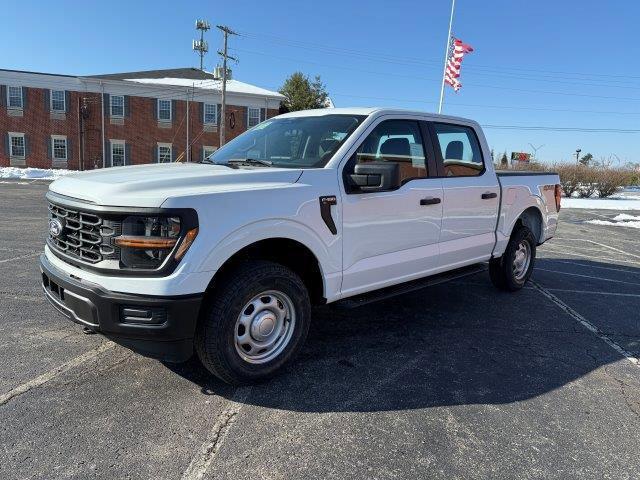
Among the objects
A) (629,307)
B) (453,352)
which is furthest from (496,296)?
(453,352)

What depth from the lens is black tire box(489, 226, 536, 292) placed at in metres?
6.00

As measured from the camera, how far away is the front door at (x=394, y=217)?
3820 mm

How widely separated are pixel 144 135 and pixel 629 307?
3398 centimetres

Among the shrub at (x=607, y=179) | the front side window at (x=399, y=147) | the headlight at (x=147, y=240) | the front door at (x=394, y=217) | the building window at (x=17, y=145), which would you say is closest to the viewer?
the headlight at (x=147, y=240)

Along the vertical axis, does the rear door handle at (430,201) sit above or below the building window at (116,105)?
below

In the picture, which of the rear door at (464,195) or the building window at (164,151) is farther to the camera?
the building window at (164,151)

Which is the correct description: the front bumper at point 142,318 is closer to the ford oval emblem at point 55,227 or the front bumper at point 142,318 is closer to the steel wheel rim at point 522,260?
the ford oval emblem at point 55,227

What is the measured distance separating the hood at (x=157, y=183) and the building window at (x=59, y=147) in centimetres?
3449

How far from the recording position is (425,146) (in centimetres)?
470

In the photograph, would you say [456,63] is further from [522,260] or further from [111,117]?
[111,117]

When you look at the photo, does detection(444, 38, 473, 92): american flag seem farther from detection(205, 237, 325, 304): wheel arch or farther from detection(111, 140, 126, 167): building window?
detection(111, 140, 126, 167): building window

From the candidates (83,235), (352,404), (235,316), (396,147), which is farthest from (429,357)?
(83,235)

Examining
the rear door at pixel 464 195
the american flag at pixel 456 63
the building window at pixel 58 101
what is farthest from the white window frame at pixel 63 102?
the rear door at pixel 464 195

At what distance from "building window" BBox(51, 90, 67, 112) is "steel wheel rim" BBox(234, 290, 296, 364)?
35739 mm
